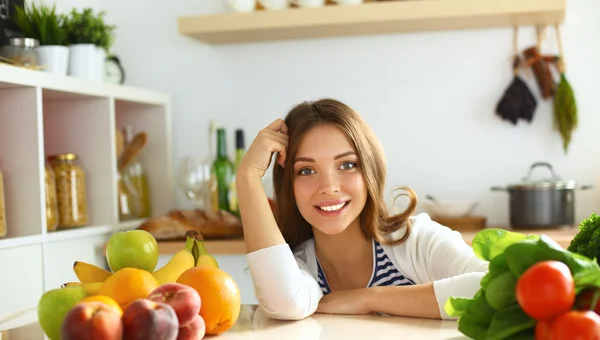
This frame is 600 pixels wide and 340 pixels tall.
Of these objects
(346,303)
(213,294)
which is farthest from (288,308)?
(213,294)

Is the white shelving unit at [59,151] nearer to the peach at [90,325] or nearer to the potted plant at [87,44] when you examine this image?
the potted plant at [87,44]

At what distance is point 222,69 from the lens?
107 inches

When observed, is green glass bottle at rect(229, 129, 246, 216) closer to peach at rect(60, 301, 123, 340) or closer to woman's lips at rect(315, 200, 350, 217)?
woman's lips at rect(315, 200, 350, 217)

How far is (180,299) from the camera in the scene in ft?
2.88

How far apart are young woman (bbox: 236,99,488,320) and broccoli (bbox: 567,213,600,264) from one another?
0.97ft

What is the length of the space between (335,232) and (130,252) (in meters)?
0.50

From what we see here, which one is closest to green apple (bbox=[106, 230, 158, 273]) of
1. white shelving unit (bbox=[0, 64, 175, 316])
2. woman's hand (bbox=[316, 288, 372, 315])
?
woman's hand (bbox=[316, 288, 372, 315])

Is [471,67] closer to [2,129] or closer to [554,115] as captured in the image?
[554,115]

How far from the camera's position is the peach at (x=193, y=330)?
907 millimetres

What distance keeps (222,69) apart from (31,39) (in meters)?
0.78

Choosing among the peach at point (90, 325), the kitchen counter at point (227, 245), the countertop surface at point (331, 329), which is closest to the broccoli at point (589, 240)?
the countertop surface at point (331, 329)

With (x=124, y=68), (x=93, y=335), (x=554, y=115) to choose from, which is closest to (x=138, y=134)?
(x=124, y=68)

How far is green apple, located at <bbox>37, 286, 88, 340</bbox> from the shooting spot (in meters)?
0.91

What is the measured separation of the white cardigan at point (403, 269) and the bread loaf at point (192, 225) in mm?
759
